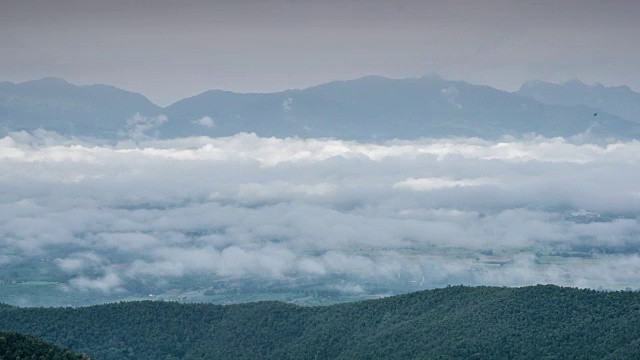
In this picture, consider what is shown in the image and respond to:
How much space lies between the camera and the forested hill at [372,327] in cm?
6981

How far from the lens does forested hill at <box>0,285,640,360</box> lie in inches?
2749

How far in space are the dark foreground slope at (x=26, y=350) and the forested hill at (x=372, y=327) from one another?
25992 millimetres

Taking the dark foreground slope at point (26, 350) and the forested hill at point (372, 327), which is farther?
the forested hill at point (372, 327)

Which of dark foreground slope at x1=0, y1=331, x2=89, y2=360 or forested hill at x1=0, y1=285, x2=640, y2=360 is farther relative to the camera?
forested hill at x1=0, y1=285, x2=640, y2=360

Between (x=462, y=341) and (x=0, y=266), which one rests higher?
(x=0, y=266)

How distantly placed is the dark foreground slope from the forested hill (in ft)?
85.3

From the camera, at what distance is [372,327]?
7912cm

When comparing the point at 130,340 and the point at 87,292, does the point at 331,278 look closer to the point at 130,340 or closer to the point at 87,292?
the point at 87,292

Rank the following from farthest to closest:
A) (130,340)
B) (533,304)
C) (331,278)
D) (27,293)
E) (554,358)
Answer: (331,278) < (27,293) < (130,340) < (533,304) < (554,358)

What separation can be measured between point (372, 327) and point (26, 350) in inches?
1355

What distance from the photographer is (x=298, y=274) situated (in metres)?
178

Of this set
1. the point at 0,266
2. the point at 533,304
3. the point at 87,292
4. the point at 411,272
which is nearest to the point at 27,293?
the point at 87,292

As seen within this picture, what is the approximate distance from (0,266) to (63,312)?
335 feet

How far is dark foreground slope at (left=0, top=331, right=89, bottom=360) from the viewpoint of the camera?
48.0 metres
